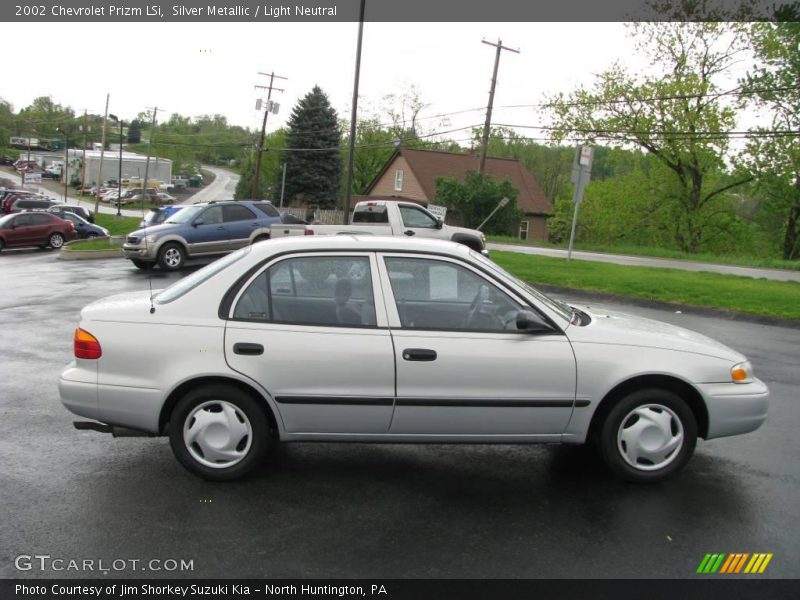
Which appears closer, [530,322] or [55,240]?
[530,322]

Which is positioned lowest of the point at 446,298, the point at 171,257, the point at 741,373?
the point at 171,257

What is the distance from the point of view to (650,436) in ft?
14.9

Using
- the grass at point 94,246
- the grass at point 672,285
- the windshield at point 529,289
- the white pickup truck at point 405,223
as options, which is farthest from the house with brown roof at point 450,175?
the windshield at point 529,289

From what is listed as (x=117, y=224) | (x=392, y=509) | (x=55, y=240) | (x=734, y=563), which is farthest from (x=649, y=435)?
(x=117, y=224)

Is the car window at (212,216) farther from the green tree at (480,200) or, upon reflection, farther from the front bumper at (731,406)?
the green tree at (480,200)

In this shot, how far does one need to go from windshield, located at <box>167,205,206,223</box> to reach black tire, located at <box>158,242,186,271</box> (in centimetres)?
78

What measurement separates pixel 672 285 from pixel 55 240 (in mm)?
23826

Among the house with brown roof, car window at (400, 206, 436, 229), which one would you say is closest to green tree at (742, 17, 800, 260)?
the house with brown roof

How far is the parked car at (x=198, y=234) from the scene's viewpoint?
18.1m

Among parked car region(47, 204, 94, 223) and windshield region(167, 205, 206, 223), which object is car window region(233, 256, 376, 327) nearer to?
windshield region(167, 205, 206, 223)

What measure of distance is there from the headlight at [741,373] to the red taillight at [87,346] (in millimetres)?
4104

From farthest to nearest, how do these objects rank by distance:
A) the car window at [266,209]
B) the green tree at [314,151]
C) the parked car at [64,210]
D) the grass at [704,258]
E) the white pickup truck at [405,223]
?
1. the green tree at [314,151]
2. the parked car at [64,210]
3. the grass at [704,258]
4. the car window at [266,209]
5. the white pickup truck at [405,223]

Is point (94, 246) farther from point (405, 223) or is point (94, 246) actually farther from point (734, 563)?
point (734, 563)
